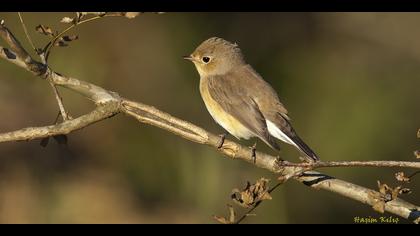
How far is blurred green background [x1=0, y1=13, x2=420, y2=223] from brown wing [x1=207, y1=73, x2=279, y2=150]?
1.58 m

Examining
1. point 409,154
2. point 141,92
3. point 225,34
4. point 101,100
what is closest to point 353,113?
point 409,154

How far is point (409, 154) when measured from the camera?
9.18 meters

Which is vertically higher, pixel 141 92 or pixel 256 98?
pixel 141 92

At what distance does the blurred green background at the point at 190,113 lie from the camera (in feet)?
25.7

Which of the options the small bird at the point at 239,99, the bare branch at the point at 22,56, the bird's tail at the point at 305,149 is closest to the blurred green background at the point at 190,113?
the small bird at the point at 239,99

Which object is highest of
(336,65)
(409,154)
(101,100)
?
(336,65)

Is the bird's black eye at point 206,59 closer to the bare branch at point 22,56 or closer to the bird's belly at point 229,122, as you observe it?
the bird's belly at point 229,122

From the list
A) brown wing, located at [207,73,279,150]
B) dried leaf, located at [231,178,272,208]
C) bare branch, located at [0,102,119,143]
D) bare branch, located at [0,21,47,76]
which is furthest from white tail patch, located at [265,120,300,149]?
bare branch, located at [0,21,47,76]

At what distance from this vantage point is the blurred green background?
25.7ft

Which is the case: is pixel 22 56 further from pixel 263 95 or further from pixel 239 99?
pixel 263 95

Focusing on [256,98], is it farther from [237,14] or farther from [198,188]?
[237,14]

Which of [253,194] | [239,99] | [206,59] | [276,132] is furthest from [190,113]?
[253,194]

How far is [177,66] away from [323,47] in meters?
2.49
